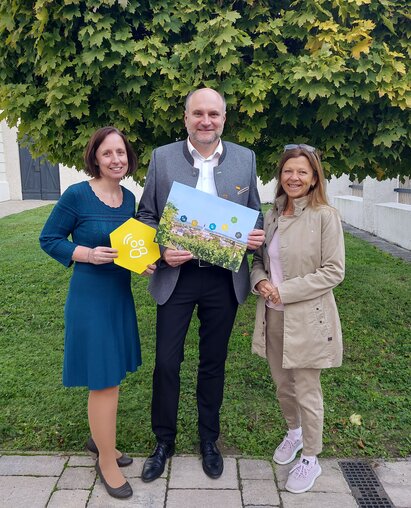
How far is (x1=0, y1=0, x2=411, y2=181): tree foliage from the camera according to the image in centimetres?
361

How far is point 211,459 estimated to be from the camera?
9.37 feet

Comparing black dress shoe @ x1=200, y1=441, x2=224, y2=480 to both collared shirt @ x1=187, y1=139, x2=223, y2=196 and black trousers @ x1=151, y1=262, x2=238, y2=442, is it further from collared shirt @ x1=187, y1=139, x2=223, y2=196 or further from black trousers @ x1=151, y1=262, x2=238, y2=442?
collared shirt @ x1=187, y1=139, x2=223, y2=196

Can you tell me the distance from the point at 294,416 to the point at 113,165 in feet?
6.12

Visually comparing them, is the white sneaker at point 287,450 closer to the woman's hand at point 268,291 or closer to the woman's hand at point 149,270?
the woman's hand at point 268,291

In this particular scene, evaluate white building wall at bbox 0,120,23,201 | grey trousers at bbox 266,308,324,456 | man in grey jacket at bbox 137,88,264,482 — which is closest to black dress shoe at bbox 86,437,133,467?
man in grey jacket at bbox 137,88,264,482

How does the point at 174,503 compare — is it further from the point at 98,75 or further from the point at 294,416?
the point at 98,75

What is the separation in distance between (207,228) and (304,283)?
1.94 ft

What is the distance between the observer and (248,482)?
2746mm

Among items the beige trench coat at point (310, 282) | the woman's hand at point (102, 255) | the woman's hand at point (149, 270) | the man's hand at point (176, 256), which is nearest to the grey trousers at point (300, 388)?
the beige trench coat at point (310, 282)

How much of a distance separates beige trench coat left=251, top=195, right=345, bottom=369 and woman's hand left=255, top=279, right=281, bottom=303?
0.04 meters

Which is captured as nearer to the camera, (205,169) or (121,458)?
(205,169)

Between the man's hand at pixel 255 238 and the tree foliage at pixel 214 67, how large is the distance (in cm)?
155

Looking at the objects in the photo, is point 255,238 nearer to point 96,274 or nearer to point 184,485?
point 96,274

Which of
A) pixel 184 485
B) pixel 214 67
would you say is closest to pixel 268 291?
pixel 184 485
